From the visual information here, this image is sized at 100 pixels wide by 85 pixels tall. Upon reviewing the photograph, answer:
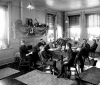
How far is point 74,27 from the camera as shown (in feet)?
32.5

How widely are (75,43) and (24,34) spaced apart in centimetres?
461

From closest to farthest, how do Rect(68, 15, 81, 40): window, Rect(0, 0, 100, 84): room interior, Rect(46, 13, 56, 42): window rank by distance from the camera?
Rect(0, 0, 100, 84): room interior
Rect(46, 13, 56, 42): window
Rect(68, 15, 81, 40): window

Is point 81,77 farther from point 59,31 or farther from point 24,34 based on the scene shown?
point 59,31

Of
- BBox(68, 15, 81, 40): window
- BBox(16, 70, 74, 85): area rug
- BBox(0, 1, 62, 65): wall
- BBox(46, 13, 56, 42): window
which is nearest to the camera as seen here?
BBox(16, 70, 74, 85): area rug

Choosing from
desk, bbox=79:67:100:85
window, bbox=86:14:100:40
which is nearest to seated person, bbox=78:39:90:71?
desk, bbox=79:67:100:85

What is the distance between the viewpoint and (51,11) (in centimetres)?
898

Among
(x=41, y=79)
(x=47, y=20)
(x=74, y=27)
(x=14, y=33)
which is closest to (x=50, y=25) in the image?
(x=47, y=20)

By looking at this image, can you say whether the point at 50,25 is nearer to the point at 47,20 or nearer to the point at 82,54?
the point at 47,20

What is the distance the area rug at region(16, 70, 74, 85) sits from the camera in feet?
12.4

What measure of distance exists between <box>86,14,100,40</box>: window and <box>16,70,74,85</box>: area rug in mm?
6010

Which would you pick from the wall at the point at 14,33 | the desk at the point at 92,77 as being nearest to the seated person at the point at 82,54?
the desk at the point at 92,77

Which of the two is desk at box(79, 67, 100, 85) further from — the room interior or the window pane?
the window pane

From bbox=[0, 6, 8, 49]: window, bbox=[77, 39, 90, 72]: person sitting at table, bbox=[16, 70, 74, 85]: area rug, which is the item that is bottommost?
bbox=[16, 70, 74, 85]: area rug

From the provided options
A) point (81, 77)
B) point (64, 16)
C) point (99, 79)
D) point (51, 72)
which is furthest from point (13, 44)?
point (64, 16)
